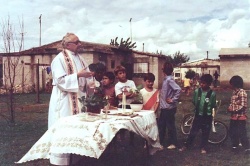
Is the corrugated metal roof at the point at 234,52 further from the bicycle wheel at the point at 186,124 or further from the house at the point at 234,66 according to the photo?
the bicycle wheel at the point at 186,124

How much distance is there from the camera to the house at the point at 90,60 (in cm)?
2066

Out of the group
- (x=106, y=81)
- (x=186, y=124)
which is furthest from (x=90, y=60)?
(x=106, y=81)

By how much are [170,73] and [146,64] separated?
62.9ft

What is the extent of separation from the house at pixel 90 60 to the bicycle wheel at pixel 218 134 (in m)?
12.4

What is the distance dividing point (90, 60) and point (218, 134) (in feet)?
46.2

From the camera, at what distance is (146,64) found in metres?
25.0

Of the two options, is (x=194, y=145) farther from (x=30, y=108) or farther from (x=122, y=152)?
(x=30, y=108)

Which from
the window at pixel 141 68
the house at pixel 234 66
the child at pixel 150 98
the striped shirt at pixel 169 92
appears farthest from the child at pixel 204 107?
the window at pixel 141 68

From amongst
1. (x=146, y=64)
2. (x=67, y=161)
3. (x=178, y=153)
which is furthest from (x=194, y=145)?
(x=146, y=64)

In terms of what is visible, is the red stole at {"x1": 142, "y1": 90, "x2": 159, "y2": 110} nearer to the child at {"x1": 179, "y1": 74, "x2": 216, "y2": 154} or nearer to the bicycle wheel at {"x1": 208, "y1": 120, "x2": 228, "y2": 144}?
the child at {"x1": 179, "y1": 74, "x2": 216, "y2": 154}

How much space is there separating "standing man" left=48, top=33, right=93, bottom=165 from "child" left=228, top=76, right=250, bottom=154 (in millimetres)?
2872

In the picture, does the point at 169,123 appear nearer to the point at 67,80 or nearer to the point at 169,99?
the point at 169,99

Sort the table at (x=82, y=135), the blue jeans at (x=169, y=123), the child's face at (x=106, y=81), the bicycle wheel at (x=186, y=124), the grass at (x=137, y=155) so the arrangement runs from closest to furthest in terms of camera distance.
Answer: the table at (x=82, y=135), the grass at (x=137, y=155), the child's face at (x=106, y=81), the blue jeans at (x=169, y=123), the bicycle wheel at (x=186, y=124)

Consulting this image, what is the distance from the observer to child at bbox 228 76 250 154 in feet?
18.9
